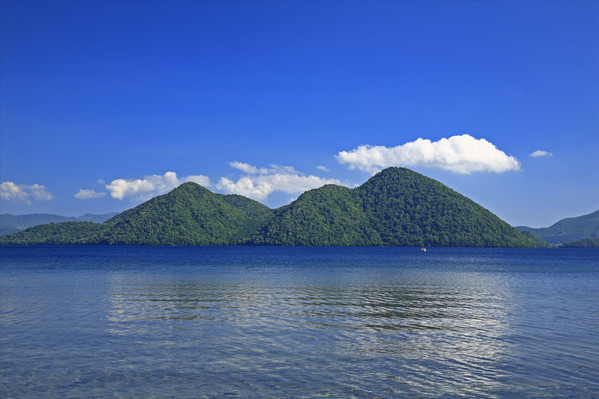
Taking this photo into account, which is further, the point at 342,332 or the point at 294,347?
the point at 342,332

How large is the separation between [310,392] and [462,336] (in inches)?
525

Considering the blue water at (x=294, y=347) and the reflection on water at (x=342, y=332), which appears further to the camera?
the reflection on water at (x=342, y=332)

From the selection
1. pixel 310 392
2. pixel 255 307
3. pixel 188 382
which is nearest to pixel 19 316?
pixel 255 307

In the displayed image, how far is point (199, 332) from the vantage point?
2633cm

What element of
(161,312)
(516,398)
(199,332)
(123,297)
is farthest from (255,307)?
(516,398)

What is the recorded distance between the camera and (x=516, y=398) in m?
15.8

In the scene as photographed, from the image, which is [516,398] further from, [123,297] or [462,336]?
[123,297]

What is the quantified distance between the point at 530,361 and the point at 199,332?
58.0 ft

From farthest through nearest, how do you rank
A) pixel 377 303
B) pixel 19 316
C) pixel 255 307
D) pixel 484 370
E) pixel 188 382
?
pixel 377 303 → pixel 255 307 → pixel 19 316 → pixel 484 370 → pixel 188 382

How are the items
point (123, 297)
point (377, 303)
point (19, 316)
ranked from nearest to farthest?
point (19, 316)
point (377, 303)
point (123, 297)

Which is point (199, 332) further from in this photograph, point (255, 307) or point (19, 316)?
point (19, 316)

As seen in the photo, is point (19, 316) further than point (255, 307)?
No

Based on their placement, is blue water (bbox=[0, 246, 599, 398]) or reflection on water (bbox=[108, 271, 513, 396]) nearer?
A: blue water (bbox=[0, 246, 599, 398])

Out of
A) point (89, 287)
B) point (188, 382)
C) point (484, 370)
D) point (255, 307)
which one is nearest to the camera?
point (188, 382)
